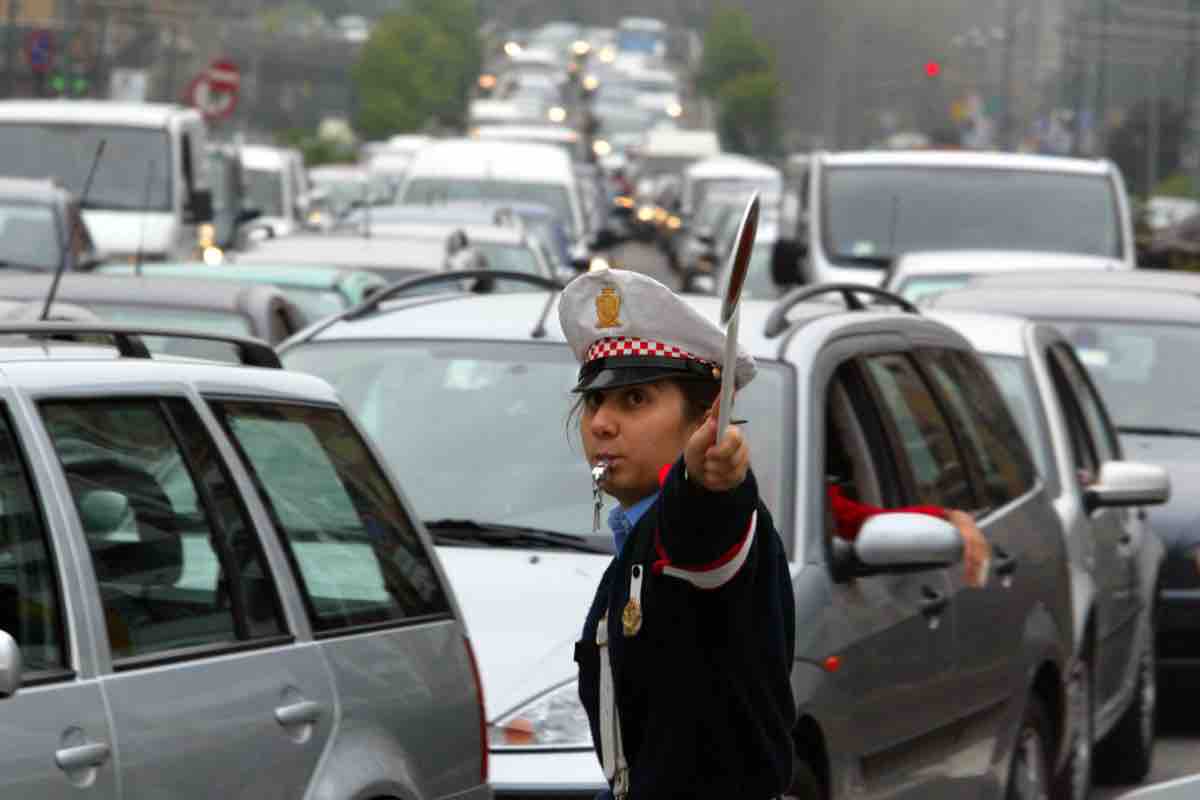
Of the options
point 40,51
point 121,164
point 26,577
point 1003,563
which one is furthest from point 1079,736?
point 40,51

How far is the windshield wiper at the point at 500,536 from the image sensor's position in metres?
7.21

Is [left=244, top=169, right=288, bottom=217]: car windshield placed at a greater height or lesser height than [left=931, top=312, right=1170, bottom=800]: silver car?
lesser

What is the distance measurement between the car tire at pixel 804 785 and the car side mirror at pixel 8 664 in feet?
7.68

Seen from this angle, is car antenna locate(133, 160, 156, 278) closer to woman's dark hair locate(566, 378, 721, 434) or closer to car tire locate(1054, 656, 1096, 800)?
car tire locate(1054, 656, 1096, 800)

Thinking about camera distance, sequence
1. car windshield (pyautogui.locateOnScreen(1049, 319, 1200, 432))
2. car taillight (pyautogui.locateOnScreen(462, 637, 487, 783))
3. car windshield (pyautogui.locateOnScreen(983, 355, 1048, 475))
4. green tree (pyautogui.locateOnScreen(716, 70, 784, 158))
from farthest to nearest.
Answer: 1. green tree (pyautogui.locateOnScreen(716, 70, 784, 158))
2. car windshield (pyautogui.locateOnScreen(1049, 319, 1200, 432))
3. car windshield (pyautogui.locateOnScreen(983, 355, 1048, 475))
4. car taillight (pyautogui.locateOnScreen(462, 637, 487, 783))

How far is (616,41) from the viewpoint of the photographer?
168 meters

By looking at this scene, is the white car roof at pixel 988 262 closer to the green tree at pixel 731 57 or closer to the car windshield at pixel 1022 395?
the car windshield at pixel 1022 395

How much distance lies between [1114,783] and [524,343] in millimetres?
3424

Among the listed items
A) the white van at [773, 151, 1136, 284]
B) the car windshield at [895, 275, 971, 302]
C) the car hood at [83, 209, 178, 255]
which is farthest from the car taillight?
the car hood at [83, 209, 178, 255]

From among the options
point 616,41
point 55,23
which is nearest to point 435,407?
point 55,23

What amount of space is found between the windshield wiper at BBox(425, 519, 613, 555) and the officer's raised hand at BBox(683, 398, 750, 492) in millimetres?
3534

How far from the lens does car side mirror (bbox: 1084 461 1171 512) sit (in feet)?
31.5

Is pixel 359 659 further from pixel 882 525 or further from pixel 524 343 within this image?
pixel 524 343

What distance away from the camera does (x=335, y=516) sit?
574cm
